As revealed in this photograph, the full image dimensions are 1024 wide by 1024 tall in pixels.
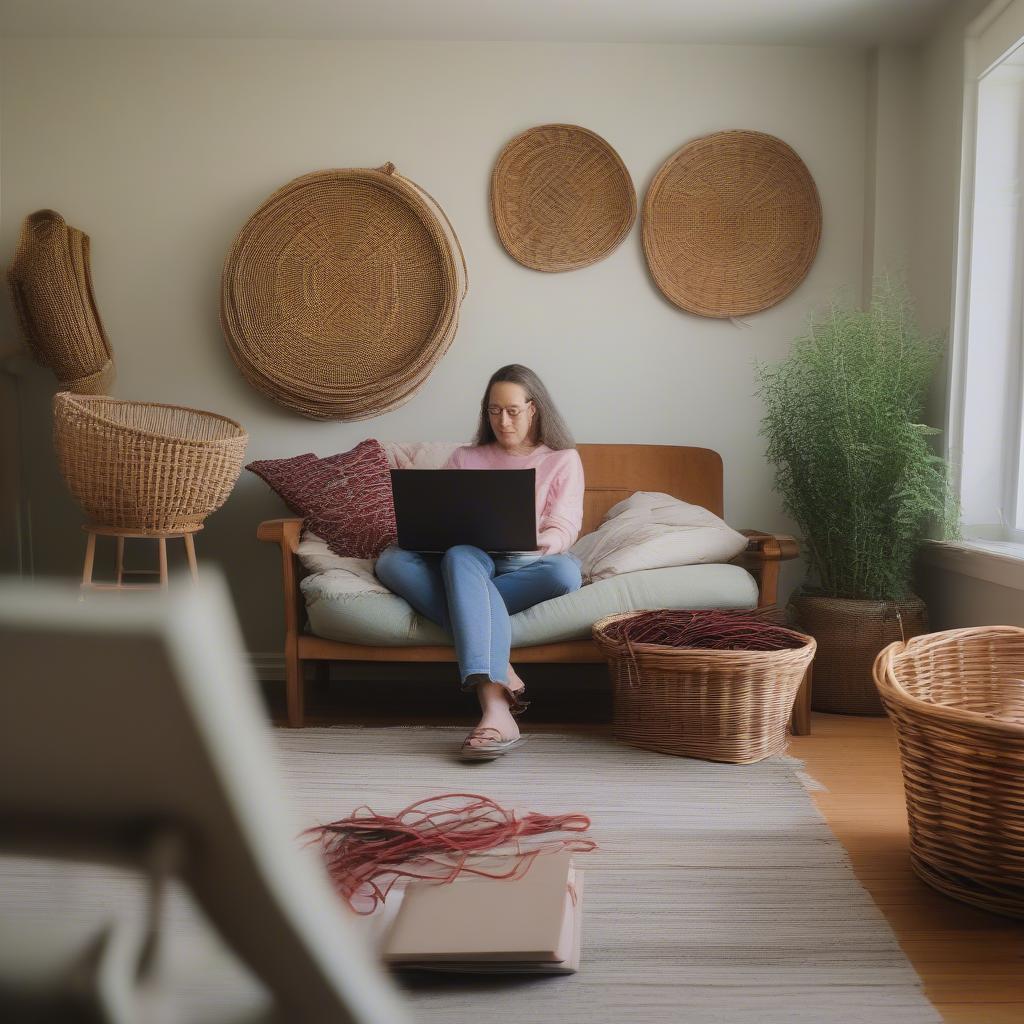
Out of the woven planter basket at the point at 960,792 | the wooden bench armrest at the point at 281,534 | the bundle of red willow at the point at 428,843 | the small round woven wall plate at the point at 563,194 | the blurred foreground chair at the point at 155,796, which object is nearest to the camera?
the blurred foreground chair at the point at 155,796

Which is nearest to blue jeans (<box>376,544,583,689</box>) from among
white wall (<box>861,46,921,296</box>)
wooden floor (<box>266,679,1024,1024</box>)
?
wooden floor (<box>266,679,1024,1024</box>)

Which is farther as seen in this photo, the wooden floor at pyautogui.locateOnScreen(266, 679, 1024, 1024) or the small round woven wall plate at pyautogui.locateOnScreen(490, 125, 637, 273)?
the small round woven wall plate at pyautogui.locateOnScreen(490, 125, 637, 273)

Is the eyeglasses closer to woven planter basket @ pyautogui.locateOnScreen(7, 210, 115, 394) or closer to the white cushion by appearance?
the white cushion

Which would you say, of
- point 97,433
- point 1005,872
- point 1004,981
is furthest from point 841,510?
point 97,433

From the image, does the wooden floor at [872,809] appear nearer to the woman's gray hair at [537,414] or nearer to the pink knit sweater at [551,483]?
the pink knit sweater at [551,483]

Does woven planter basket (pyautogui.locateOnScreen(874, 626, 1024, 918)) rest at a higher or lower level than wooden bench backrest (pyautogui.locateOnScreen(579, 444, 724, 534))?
lower

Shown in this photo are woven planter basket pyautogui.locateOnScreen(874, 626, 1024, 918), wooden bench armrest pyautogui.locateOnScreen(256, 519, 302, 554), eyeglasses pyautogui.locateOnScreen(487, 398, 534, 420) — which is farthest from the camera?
eyeglasses pyautogui.locateOnScreen(487, 398, 534, 420)

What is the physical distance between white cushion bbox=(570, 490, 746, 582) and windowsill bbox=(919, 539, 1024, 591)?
2.19 feet

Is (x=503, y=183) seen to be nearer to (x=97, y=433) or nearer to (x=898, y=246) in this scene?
(x=898, y=246)

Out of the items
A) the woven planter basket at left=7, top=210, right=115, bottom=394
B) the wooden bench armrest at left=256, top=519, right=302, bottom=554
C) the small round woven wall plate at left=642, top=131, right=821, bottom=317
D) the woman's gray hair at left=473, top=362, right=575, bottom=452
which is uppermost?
the small round woven wall plate at left=642, top=131, right=821, bottom=317

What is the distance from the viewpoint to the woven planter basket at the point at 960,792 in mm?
1584

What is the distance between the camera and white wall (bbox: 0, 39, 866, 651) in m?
3.68

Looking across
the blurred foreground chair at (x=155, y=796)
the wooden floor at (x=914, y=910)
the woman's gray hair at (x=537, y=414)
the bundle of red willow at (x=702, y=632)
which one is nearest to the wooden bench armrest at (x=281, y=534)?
the woman's gray hair at (x=537, y=414)

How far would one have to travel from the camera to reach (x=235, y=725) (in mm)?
364
